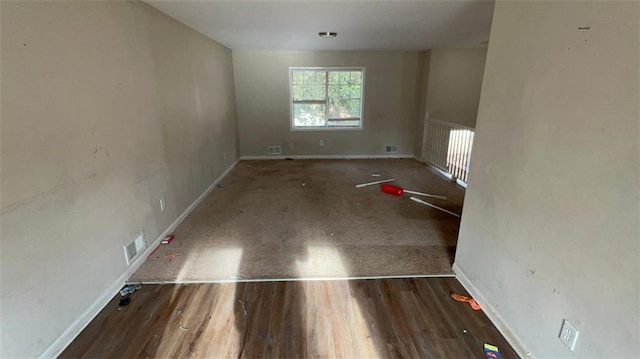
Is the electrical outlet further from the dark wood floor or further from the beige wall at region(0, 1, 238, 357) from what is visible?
the beige wall at region(0, 1, 238, 357)

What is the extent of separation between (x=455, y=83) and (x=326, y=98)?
259 cm

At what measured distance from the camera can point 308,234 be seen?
3047 mm

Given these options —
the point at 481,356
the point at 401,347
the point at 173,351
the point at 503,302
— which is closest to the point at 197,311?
the point at 173,351

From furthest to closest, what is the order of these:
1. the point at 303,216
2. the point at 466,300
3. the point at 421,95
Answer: the point at 421,95 → the point at 303,216 → the point at 466,300

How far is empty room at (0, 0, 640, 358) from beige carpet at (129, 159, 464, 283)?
0.03 metres

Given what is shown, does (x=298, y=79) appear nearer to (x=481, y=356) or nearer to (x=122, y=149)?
(x=122, y=149)

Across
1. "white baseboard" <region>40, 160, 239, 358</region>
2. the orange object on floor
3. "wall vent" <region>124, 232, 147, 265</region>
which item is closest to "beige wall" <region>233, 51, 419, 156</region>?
"white baseboard" <region>40, 160, 239, 358</region>

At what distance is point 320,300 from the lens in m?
2.07

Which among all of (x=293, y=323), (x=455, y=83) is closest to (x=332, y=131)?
(x=455, y=83)

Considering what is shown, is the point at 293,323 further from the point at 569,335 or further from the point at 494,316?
the point at 569,335

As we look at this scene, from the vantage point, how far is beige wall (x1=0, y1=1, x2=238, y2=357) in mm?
1428

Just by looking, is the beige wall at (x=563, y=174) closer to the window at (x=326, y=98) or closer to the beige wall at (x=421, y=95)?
the beige wall at (x=421, y=95)

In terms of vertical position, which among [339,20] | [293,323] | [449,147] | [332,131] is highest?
[339,20]

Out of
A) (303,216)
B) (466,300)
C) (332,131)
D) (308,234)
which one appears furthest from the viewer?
(332,131)
